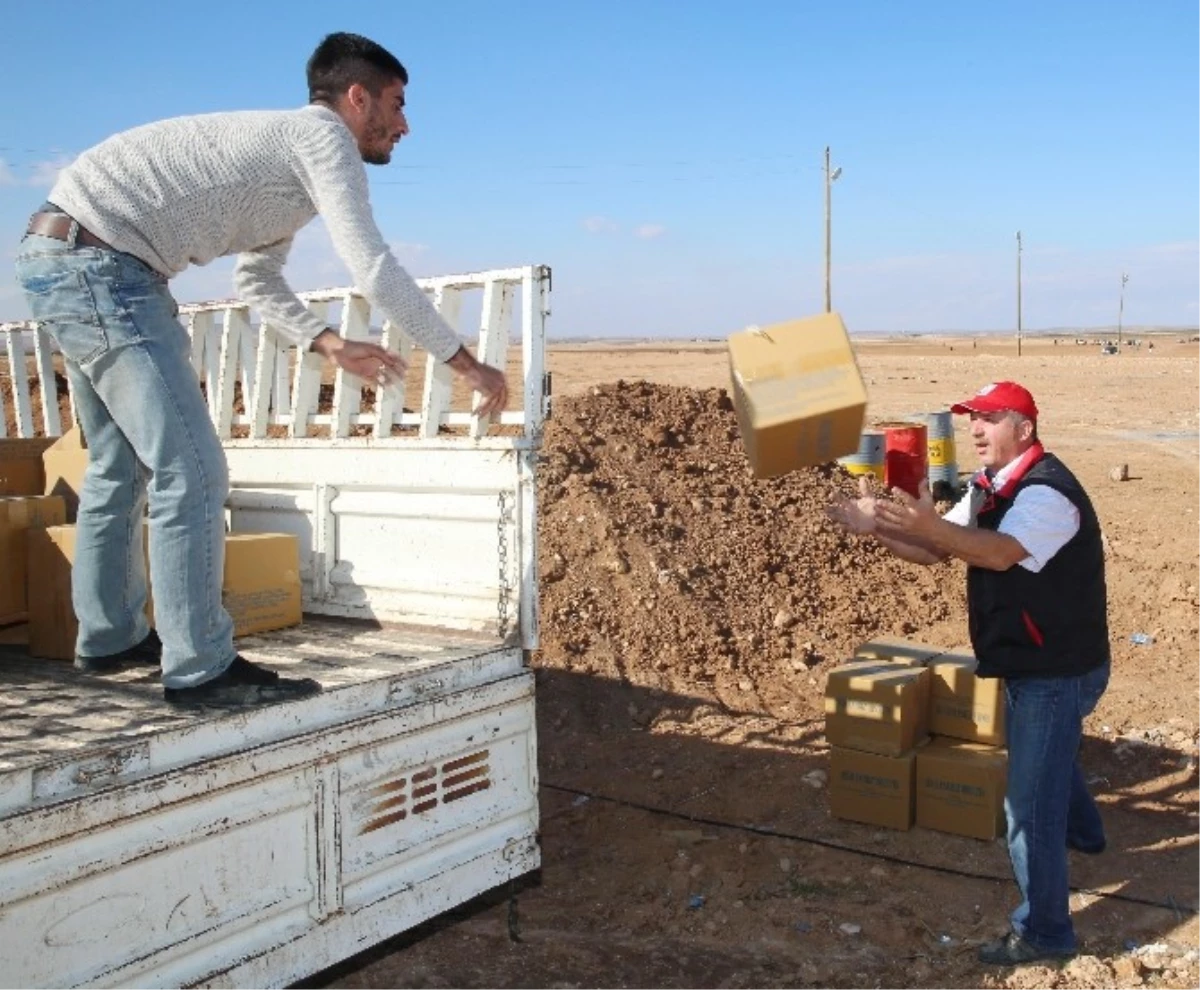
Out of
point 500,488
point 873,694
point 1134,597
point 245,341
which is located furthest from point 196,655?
point 1134,597

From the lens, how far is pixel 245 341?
17.2 ft

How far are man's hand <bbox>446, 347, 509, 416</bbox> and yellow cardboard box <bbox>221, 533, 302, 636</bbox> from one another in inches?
47.6

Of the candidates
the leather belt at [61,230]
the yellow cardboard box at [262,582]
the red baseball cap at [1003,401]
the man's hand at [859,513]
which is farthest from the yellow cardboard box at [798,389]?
the leather belt at [61,230]

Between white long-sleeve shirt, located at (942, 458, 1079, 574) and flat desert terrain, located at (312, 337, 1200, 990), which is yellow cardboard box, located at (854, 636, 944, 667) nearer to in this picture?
flat desert terrain, located at (312, 337, 1200, 990)

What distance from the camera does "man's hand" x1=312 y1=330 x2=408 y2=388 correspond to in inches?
138

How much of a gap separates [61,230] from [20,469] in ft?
7.82

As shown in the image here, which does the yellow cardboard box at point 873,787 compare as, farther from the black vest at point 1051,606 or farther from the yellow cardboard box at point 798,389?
the yellow cardboard box at point 798,389

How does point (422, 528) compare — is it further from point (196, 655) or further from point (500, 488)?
point (196, 655)

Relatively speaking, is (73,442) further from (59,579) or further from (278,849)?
(278,849)

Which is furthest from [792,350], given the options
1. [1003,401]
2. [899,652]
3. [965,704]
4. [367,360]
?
[899,652]

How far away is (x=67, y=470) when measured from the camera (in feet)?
16.7

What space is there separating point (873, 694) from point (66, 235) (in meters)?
3.79

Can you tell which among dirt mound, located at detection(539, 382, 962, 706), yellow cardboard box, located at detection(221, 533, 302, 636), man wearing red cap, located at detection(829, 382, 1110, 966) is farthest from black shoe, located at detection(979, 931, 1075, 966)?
dirt mound, located at detection(539, 382, 962, 706)

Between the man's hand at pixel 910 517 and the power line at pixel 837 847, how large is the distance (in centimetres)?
181
